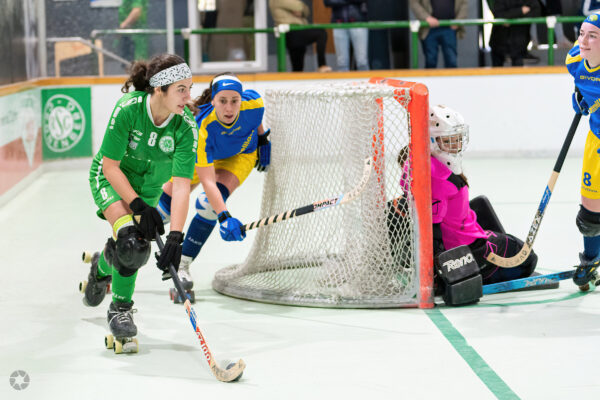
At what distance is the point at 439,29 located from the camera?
999 cm

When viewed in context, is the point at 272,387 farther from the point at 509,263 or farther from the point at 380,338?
the point at 509,263

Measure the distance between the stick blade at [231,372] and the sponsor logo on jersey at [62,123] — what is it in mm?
6249

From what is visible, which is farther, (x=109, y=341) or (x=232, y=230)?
(x=232, y=230)

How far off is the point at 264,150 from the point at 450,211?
3.35 feet

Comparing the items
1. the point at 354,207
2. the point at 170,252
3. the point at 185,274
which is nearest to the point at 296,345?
the point at 170,252

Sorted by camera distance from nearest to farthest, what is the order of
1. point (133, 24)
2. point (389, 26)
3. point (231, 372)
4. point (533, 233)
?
point (231, 372), point (533, 233), point (133, 24), point (389, 26)

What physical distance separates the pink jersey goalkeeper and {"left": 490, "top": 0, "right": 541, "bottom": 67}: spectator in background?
231 inches

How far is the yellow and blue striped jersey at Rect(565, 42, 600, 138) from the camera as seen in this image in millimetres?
4062

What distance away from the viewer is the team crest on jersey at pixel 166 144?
143 inches

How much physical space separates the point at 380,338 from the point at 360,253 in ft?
2.05

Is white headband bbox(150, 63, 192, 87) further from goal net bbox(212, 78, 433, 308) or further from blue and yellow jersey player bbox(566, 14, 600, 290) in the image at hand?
blue and yellow jersey player bbox(566, 14, 600, 290)

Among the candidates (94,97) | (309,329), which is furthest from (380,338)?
(94,97)

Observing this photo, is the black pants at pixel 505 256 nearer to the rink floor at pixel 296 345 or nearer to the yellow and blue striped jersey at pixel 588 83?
the rink floor at pixel 296 345

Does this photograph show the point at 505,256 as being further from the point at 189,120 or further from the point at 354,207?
the point at 189,120
